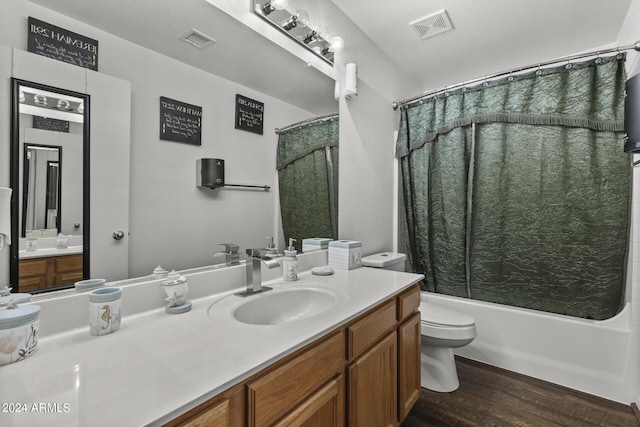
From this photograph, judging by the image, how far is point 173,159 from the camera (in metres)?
1.07

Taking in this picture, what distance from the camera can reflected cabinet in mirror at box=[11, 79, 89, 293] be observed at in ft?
2.56

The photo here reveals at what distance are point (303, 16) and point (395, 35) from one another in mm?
858

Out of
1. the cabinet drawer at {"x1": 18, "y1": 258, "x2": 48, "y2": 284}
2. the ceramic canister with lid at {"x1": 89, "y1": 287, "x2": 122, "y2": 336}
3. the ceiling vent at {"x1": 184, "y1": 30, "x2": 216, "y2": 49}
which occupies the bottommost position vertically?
the ceramic canister with lid at {"x1": 89, "y1": 287, "x2": 122, "y2": 336}

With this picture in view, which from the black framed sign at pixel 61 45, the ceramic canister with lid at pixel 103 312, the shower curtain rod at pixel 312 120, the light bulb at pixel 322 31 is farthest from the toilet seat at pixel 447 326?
the black framed sign at pixel 61 45

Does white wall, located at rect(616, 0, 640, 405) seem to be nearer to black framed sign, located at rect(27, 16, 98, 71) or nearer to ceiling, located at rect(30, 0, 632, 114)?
ceiling, located at rect(30, 0, 632, 114)

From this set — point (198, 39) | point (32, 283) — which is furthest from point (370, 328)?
point (198, 39)

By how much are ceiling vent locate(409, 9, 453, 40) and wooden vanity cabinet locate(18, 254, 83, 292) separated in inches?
87.8

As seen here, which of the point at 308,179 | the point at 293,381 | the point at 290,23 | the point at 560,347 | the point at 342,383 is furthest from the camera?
the point at 560,347

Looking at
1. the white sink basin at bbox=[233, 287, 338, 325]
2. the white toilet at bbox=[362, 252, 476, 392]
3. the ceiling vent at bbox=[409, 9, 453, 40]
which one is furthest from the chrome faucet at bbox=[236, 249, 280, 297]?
the ceiling vent at bbox=[409, 9, 453, 40]

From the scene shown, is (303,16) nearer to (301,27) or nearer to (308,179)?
(301,27)

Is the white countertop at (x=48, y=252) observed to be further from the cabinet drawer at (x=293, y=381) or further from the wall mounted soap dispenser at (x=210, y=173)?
the cabinet drawer at (x=293, y=381)

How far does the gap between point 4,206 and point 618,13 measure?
9.89 feet

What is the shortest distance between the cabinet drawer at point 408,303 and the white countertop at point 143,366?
1.33ft

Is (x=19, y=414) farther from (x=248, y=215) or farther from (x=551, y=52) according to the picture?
(x=551, y=52)
